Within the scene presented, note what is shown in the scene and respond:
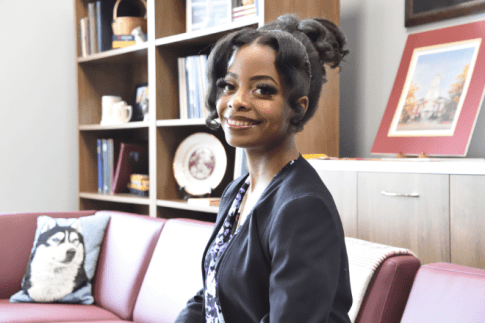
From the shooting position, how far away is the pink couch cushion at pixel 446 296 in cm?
96

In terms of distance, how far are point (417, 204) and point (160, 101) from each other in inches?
62.9

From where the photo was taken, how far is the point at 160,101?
261 centimetres

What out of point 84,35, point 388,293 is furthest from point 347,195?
point 84,35

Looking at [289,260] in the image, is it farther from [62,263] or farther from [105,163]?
[105,163]

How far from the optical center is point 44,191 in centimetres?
310

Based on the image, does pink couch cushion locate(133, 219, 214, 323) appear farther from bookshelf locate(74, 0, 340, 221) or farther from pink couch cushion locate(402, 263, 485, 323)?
pink couch cushion locate(402, 263, 485, 323)


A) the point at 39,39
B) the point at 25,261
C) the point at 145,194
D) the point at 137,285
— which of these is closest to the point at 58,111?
the point at 39,39

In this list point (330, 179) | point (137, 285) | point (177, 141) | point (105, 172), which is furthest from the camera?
point (105, 172)

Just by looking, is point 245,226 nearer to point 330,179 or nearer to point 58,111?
point 330,179

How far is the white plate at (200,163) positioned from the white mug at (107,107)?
0.64 metres

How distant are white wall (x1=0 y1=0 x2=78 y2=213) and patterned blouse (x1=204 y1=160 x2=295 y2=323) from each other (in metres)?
2.47

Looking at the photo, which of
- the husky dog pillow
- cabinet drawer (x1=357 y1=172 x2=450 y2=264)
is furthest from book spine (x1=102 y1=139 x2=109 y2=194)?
cabinet drawer (x1=357 y1=172 x2=450 y2=264)

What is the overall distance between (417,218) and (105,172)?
214cm

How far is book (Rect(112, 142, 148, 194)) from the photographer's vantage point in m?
2.92
